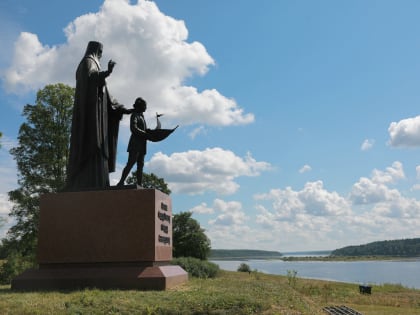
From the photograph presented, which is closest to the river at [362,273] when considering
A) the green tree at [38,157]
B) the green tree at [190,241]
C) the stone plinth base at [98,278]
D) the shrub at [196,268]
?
the green tree at [190,241]

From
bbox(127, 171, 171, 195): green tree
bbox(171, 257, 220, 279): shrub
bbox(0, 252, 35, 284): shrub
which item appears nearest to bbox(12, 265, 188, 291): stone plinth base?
bbox(0, 252, 35, 284): shrub

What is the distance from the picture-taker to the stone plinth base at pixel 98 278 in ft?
33.8

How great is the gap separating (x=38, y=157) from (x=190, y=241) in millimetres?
22145

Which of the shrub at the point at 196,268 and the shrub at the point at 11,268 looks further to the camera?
the shrub at the point at 196,268

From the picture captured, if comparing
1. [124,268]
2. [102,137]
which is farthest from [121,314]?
[102,137]

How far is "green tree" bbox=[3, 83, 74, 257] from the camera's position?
977 inches

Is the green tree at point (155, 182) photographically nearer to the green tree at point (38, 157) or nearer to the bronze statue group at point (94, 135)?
the green tree at point (38, 157)

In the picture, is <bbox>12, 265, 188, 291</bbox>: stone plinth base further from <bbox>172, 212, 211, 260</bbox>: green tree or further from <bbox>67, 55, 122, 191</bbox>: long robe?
<bbox>172, 212, 211, 260</bbox>: green tree

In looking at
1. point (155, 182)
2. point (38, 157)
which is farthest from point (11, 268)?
point (155, 182)

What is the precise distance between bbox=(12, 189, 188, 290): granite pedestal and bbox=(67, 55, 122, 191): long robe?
0.93 m

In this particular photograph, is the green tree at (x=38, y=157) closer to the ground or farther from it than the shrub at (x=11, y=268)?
farther from it

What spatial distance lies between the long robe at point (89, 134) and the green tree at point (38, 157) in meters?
12.8

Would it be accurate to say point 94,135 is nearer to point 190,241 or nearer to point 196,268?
point 196,268

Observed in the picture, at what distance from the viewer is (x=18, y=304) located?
800cm
